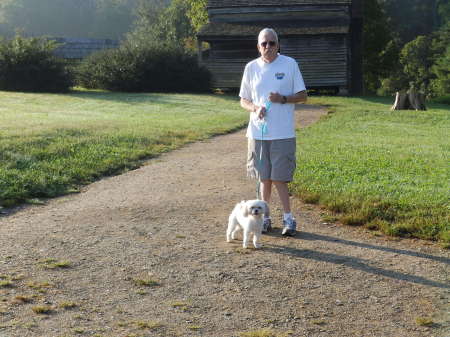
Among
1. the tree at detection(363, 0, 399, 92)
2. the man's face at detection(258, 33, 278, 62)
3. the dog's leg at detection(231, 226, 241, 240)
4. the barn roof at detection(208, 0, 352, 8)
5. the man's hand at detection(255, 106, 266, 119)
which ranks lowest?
the dog's leg at detection(231, 226, 241, 240)

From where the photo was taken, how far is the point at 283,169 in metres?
6.47

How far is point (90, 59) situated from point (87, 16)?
205 feet

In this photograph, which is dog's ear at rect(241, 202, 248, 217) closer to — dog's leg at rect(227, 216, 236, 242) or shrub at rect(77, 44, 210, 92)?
dog's leg at rect(227, 216, 236, 242)

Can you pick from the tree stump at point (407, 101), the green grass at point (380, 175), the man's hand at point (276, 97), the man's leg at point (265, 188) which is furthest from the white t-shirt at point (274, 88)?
the tree stump at point (407, 101)

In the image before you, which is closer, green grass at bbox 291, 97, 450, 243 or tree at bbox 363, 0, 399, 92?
green grass at bbox 291, 97, 450, 243

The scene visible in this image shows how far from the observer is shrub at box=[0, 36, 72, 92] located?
3180cm

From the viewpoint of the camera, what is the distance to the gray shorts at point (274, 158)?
6441 millimetres

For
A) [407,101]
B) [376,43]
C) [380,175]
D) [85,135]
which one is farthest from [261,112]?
[376,43]

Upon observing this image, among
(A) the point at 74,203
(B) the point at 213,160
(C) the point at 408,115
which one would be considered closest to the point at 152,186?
(A) the point at 74,203

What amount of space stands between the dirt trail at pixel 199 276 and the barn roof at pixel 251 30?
82.4ft

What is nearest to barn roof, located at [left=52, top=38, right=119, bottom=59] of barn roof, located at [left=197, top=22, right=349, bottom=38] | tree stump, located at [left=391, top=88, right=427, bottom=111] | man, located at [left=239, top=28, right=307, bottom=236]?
barn roof, located at [left=197, top=22, right=349, bottom=38]

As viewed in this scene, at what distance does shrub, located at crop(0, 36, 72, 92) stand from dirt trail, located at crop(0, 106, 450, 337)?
82.0 feet

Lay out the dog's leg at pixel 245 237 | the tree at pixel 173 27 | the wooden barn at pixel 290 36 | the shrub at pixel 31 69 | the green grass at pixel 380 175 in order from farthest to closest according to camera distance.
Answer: the tree at pixel 173 27
the wooden barn at pixel 290 36
the shrub at pixel 31 69
the green grass at pixel 380 175
the dog's leg at pixel 245 237

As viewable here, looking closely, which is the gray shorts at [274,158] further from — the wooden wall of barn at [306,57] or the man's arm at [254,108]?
the wooden wall of barn at [306,57]
